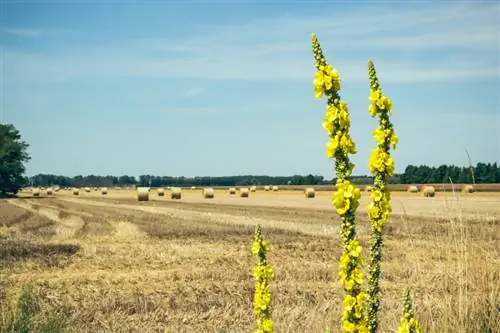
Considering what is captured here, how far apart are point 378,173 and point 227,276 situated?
10314mm

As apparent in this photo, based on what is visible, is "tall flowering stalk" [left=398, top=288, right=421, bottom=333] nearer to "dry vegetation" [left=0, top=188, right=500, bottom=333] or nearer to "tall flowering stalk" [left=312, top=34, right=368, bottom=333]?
"tall flowering stalk" [left=312, top=34, right=368, bottom=333]

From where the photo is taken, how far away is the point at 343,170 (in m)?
3.81

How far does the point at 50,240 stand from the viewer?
22.1 meters

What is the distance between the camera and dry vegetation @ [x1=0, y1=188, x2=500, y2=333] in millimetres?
8828

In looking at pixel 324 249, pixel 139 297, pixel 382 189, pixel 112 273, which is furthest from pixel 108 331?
pixel 324 249

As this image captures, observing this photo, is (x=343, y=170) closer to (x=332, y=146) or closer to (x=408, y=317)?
(x=332, y=146)

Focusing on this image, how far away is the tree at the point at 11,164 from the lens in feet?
299

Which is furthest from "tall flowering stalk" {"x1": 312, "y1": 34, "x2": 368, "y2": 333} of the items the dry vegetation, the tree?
the tree

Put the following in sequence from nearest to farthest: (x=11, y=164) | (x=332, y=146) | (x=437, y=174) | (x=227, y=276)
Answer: (x=332, y=146), (x=227, y=276), (x=11, y=164), (x=437, y=174)

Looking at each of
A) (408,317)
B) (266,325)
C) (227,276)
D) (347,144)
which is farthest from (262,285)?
(227,276)

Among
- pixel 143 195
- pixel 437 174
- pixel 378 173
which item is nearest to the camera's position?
pixel 378 173

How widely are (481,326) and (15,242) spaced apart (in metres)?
17.3

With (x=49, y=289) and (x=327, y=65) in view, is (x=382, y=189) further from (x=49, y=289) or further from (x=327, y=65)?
(x=49, y=289)

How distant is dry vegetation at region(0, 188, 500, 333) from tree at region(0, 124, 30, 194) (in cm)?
7196
